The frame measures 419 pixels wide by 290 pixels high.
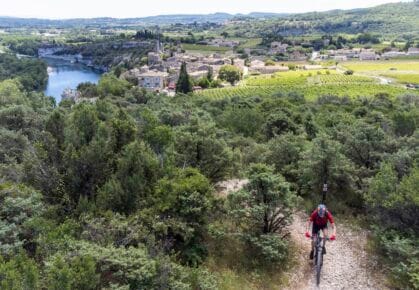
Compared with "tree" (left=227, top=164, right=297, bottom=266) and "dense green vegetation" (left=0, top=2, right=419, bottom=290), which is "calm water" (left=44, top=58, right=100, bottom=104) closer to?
"dense green vegetation" (left=0, top=2, right=419, bottom=290)

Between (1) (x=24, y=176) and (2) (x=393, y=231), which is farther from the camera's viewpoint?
(1) (x=24, y=176)

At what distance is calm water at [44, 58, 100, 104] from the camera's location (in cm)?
9481

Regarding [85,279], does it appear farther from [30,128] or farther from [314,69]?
[314,69]

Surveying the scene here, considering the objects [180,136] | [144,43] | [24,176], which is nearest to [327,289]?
[180,136]

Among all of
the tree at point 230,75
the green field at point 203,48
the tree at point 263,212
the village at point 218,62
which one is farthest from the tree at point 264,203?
the green field at point 203,48

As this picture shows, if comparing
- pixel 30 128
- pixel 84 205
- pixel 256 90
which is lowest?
pixel 256 90

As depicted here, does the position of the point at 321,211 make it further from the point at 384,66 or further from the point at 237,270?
the point at 384,66

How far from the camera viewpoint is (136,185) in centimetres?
1352

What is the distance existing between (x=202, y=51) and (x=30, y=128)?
10703 centimetres

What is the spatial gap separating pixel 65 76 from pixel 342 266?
388ft

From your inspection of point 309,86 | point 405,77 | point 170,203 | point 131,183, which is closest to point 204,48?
point 309,86

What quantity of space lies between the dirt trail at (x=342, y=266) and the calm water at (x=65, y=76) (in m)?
81.8

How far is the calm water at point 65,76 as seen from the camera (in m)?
94.8

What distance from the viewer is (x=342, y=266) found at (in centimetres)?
1246
